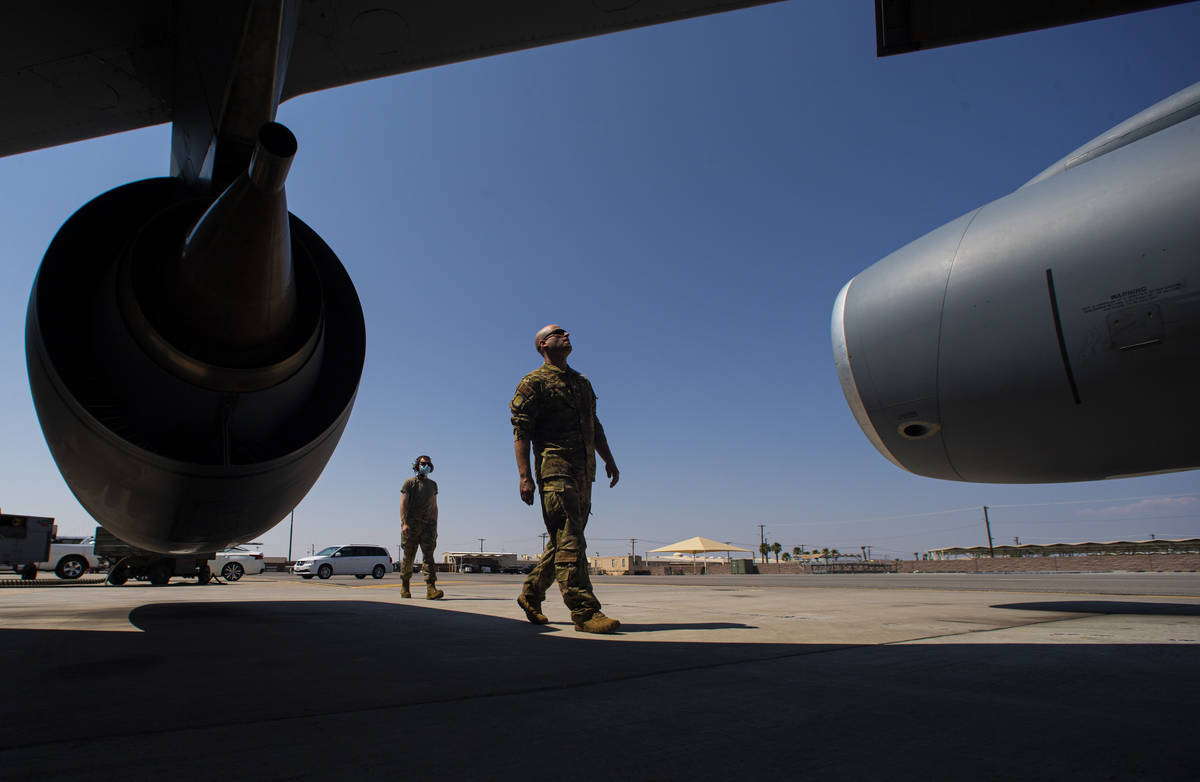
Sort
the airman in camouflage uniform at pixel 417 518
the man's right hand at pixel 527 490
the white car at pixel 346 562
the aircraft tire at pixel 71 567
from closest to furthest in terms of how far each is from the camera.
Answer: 1. the man's right hand at pixel 527 490
2. the airman in camouflage uniform at pixel 417 518
3. the aircraft tire at pixel 71 567
4. the white car at pixel 346 562

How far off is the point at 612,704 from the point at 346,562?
2638 cm

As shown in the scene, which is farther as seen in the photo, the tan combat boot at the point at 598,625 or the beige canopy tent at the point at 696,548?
the beige canopy tent at the point at 696,548

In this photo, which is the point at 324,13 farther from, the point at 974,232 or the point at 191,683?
the point at 974,232

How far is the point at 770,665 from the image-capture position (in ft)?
7.13

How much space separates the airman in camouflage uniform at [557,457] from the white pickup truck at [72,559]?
18.9 meters

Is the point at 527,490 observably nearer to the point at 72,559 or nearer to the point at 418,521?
the point at 418,521

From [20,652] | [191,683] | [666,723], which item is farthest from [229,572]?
[666,723]

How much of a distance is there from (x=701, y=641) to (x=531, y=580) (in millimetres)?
1253

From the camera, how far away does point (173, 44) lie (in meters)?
2.79

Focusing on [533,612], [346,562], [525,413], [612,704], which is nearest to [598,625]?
[533,612]

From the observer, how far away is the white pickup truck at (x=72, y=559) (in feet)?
54.6

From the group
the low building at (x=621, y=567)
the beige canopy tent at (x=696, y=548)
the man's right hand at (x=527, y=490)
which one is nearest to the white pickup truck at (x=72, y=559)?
the man's right hand at (x=527, y=490)

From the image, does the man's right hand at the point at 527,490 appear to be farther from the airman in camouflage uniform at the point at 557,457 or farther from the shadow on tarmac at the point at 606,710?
the shadow on tarmac at the point at 606,710

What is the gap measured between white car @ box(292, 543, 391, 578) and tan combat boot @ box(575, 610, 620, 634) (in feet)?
79.7
